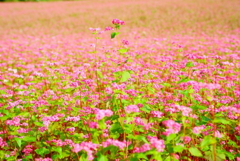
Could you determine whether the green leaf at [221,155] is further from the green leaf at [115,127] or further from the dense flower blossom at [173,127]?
the green leaf at [115,127]

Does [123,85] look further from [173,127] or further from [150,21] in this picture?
[150,21]

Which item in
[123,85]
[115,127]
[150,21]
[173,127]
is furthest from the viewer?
[150,21]

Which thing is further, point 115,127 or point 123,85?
point 123,85

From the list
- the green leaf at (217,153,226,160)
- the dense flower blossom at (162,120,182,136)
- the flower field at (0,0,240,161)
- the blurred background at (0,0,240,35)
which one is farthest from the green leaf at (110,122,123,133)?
the blurred background at (0,0,240,35)

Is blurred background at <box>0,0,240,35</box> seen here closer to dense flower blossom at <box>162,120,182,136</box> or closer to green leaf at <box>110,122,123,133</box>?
green leaf at <box>110,122,123,133</box>

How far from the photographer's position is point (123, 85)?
3506 millimetres

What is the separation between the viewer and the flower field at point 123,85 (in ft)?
9.80

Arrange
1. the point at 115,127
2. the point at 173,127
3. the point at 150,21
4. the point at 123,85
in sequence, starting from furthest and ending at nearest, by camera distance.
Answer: the point at 150,21, the point at 123,85, the point at 115,127, the point at 173,127

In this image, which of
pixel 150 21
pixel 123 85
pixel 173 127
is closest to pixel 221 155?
pixel 173 127

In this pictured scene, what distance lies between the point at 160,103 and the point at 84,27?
2254cm

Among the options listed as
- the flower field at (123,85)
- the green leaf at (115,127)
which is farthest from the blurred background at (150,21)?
the green leaf at (115,127)

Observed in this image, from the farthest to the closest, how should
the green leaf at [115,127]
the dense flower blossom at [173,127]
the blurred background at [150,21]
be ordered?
the blurred background at [150,21], the green leaf at [115,127], the dense flower blossom at [173,127]

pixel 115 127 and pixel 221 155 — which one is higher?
pixel 115 127

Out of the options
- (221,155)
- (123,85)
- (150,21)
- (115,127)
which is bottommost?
(221,155)
